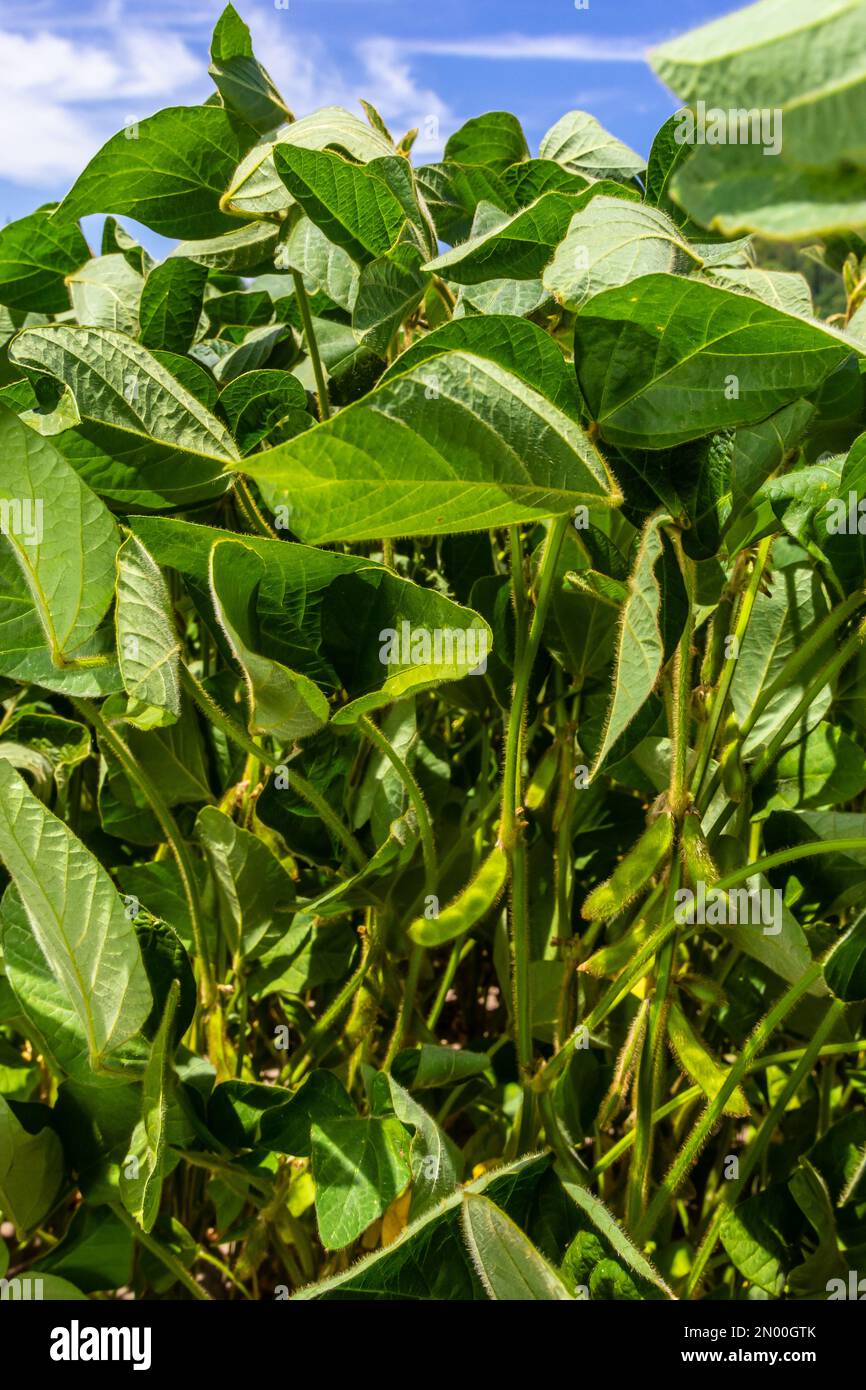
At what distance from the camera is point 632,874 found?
334mm

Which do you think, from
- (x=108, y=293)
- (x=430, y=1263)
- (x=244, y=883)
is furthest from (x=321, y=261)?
(x=430, y=1263)

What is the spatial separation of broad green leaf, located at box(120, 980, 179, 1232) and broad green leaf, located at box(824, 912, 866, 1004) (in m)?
0.21

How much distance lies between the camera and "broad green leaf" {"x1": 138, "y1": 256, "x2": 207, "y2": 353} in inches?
17.5

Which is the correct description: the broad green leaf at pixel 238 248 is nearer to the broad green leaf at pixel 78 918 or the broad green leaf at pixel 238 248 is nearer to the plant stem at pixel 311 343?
the plant stem at pixel 311 343

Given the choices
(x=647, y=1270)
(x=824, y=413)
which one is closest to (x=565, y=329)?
(x=824, y=413)

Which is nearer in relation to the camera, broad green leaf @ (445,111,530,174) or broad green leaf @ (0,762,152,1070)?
broad green leaf @ (0,762,152,1070)

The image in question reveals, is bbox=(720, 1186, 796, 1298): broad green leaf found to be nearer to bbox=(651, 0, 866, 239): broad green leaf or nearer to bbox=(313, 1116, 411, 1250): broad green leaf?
bbox=(313, 1116, 411, 1250): broad green leaf

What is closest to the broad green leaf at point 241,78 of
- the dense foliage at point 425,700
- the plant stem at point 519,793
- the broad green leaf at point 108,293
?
the dense foliage at point 425,700

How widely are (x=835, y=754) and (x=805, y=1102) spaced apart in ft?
0.65

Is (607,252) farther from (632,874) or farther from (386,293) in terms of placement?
(632,874)

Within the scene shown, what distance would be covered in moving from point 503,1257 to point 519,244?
303mm

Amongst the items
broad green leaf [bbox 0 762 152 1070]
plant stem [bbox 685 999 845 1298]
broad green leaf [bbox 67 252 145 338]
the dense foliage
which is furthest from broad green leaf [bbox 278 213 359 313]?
plant stem [bbox 685 999 845 1298]

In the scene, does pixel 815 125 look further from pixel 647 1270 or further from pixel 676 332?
pixel 647 1270

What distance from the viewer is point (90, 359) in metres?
0.35
